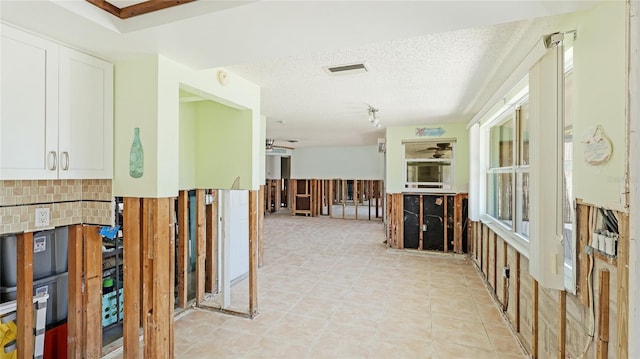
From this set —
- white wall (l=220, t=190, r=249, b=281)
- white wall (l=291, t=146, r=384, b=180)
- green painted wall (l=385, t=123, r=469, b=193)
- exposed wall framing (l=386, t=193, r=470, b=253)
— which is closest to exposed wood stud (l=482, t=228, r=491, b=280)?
exposed wall framing (l=386, t=193, r=470, b=253)

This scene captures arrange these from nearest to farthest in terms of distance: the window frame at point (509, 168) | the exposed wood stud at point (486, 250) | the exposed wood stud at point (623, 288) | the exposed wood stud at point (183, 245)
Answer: the exposed wood stud at point (623, 288) < the window frame at point (509, 168) < the exposed wood stud at point (183, 245) < the exposed wood stud at point (486, 250)

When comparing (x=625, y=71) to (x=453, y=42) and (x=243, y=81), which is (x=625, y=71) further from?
(x=243, y=81)

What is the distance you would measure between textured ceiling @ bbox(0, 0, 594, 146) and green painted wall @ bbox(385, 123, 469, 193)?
Answer: 2.17m

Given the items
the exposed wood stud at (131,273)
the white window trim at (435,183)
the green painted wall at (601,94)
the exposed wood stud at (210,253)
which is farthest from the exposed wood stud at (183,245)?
the white window trim at (435,183)

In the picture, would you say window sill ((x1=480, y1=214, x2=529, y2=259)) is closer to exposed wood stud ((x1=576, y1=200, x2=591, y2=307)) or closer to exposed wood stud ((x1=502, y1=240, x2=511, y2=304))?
exposed wood stud ((x1=502, y1=240, x2=511, y2=304))

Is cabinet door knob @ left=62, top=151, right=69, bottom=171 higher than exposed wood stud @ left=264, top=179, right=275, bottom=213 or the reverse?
higher

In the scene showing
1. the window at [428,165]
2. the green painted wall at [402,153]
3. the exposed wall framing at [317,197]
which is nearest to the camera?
the green painted wall at [402,153]

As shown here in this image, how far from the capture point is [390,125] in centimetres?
559

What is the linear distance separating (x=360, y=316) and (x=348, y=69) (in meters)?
2.34

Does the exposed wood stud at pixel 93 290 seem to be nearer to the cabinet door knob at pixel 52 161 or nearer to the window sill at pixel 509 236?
the cabinet door knob at pixel 52 161

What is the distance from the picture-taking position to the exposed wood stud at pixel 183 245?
331 centimetres

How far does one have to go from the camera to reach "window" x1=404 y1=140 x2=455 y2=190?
18.6 ft

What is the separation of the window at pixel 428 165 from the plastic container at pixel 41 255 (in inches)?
197

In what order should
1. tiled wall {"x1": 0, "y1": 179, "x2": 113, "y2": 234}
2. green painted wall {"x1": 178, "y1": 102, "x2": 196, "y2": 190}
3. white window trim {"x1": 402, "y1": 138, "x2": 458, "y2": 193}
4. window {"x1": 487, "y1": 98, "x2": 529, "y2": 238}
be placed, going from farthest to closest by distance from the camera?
1. white window trim {"x1": 402, "y1": 138, "x2": 458, "y2": 193}
2. green painted wall {"x1": 178, "y1": 102, "x2": 196, "y2": 190}
3. window {"x1": 487, "y1": 98, "x2": 529, "y2": 238}
4. tiled wall {"x1": 0, "y1": 179, "x2": 113, "y2": 234}
